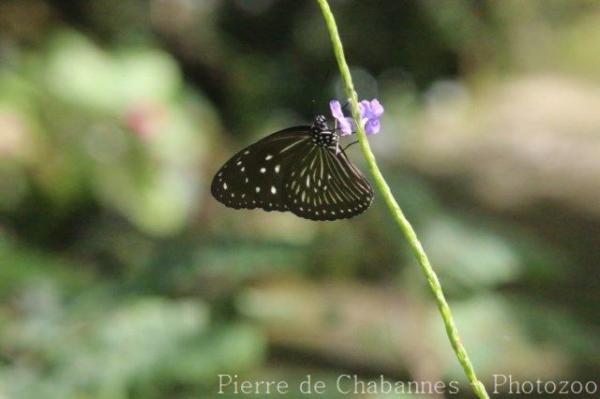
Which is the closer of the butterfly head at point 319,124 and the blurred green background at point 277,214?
the butterfly head at point 319,124

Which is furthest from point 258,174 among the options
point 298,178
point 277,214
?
point 277,214

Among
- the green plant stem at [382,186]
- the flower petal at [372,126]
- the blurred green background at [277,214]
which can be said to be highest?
the blurred green background at [277,214]

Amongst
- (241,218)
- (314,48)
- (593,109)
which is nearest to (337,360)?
(241,218)

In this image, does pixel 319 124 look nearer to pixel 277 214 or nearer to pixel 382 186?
pixel 382 186

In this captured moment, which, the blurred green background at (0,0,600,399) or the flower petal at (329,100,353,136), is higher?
the blurred green background at (0,0,600,399)

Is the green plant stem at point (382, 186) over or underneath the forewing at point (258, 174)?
underneath

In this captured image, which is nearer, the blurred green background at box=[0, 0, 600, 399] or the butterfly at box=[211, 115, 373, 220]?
the butterfly at box=[211, 115, 373, 220]

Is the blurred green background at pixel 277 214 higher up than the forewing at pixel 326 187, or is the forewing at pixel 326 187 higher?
the blurred green background at pixel 277 214
